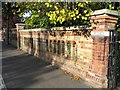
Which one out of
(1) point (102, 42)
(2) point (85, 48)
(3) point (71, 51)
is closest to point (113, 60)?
(1) point (102, 42)

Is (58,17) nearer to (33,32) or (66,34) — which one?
(66,34)

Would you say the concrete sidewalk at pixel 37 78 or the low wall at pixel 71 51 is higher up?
the low wall at pixel 71 51

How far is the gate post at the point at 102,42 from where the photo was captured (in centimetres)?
751

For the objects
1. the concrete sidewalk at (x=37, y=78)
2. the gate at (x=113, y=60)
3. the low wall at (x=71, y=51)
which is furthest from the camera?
the low wall at (x=71, y=51)

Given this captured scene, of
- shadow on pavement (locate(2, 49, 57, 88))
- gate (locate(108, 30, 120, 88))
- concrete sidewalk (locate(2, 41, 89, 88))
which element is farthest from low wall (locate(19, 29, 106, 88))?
shadow on pavement (locate(2, 49, 57, 88))

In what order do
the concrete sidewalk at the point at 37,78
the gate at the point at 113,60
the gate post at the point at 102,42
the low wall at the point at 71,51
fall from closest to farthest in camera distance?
the gate post at the point at 102,42 < the gate at the point at 113,60 < the concrete sidewalk at the point at 37,78 < the low wall at the point at 71,51

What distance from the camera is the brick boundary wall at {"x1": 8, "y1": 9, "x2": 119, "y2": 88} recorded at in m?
7.58

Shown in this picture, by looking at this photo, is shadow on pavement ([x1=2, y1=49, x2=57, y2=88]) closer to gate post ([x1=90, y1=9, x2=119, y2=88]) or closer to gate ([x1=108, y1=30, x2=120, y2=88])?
gate post ([x1=90, y1=9, x2=119, y2=88])

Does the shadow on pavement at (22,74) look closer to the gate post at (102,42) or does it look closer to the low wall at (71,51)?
the low wall at (71,51)

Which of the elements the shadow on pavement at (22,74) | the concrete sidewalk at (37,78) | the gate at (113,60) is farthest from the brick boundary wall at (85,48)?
the shadow on pavement at (22,74)

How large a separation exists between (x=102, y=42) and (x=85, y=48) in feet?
3.90

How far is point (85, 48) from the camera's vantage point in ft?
28.7

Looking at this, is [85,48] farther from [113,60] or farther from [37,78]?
[37,78]

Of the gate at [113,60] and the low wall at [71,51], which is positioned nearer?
the gate at [113,60]
